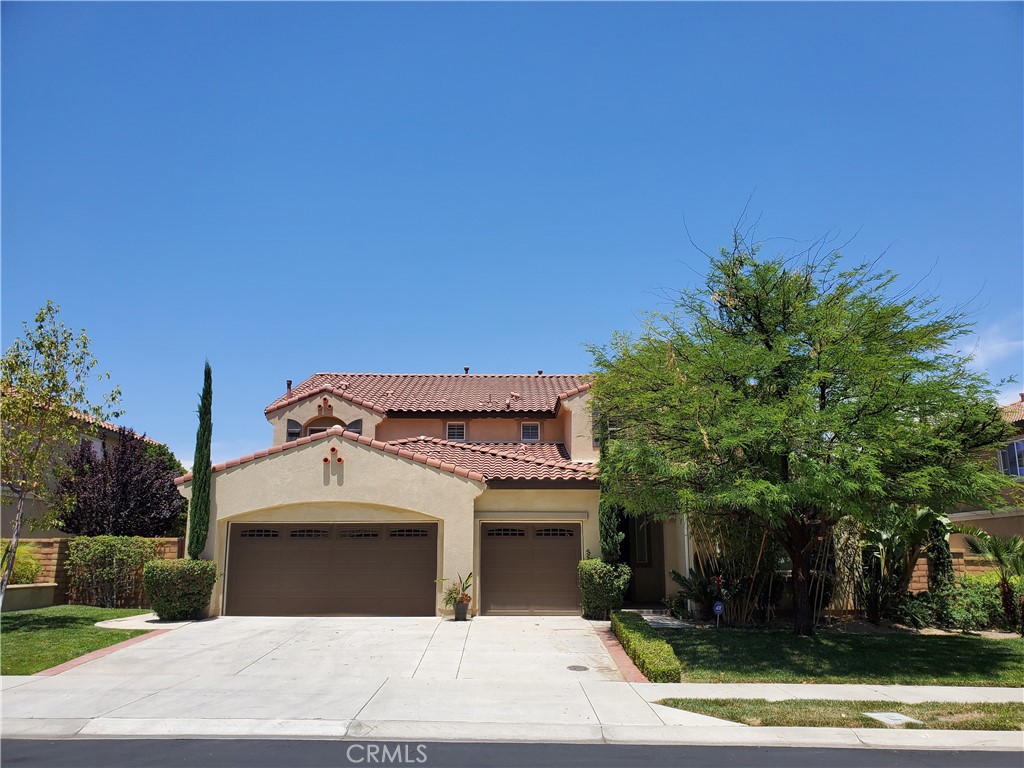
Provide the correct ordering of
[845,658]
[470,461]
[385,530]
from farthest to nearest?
1. [470,461]
2. [385,530]
3. [845,658]

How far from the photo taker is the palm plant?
17891mm

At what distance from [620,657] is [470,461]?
865 centimetres

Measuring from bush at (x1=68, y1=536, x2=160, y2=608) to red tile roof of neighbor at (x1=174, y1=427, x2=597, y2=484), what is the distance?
2.39 metres

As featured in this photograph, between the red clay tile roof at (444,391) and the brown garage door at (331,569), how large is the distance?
7.51 m

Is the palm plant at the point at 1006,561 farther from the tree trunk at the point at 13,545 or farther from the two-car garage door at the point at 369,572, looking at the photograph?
the tree trunk at the point at 13,545

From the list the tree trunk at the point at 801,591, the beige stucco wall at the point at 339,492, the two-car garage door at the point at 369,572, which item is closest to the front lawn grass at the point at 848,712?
the tree trunk at the point at 801,591

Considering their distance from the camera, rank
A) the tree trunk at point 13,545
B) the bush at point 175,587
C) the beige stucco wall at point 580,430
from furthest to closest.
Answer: the beige stucco wall at point 580,430, the bush at point 175,587, the tree trunk at point 13,545

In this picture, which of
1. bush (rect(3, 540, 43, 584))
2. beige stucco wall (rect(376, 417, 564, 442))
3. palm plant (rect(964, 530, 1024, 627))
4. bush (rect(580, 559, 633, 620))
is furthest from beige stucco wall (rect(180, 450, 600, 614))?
palm plant (rect(964, 530, 1024, 627))

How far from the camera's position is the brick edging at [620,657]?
41.4ft

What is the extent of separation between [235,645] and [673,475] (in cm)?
952

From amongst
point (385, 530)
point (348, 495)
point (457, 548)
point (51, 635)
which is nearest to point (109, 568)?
point (51, 635)

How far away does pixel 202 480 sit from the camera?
19359mm

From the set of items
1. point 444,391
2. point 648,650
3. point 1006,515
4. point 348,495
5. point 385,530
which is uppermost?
point 444,391

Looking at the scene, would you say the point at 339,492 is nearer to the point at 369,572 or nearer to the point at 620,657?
the point at 369,572
